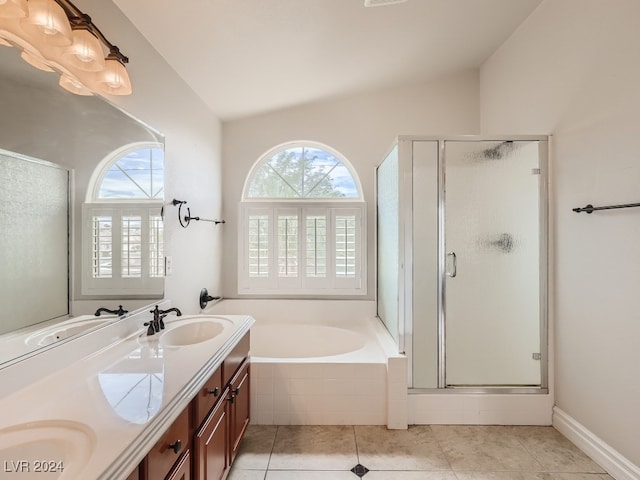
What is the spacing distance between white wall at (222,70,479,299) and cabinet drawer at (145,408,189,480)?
2.14 m

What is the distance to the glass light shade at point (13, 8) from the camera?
98 cm

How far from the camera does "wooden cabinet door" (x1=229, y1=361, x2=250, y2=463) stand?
1.54 metres

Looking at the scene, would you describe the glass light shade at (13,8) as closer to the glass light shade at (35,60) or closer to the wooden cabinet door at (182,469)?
the glass light shade at (35,60)

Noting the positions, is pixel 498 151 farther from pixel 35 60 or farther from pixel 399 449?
pixel 35 60

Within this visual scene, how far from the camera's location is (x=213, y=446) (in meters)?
1.28

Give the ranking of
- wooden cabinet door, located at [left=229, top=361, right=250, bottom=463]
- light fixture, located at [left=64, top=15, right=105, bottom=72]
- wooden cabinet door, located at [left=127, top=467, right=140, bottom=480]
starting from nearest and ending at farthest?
1. wooden cabinet door, located at [left=127, top=467, right=140, bottom=480]
2. light fixture, located at [left=64, top=15, right=105, bottom=72]
3. wooden cabinet door, located at [left=229, top=361, right=250, bottom=463]

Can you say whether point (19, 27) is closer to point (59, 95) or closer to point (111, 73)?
point (59, 95)

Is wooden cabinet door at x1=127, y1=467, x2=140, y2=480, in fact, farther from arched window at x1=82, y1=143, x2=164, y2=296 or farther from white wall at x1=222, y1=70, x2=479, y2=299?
white wall at x1=222, y1=70, x2=479, y2=299

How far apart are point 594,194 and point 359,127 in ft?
6.55

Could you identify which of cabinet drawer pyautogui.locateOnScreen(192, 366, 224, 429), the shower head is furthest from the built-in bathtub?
the shower head

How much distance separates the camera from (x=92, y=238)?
1373 mm

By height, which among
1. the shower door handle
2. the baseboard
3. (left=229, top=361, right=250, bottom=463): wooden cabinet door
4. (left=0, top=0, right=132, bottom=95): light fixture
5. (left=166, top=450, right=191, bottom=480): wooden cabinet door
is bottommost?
the baseboard

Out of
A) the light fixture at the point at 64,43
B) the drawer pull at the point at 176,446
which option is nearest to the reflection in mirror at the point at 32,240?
the light fixture at the point at 64,43

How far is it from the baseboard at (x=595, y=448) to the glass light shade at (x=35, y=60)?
10.3ft
